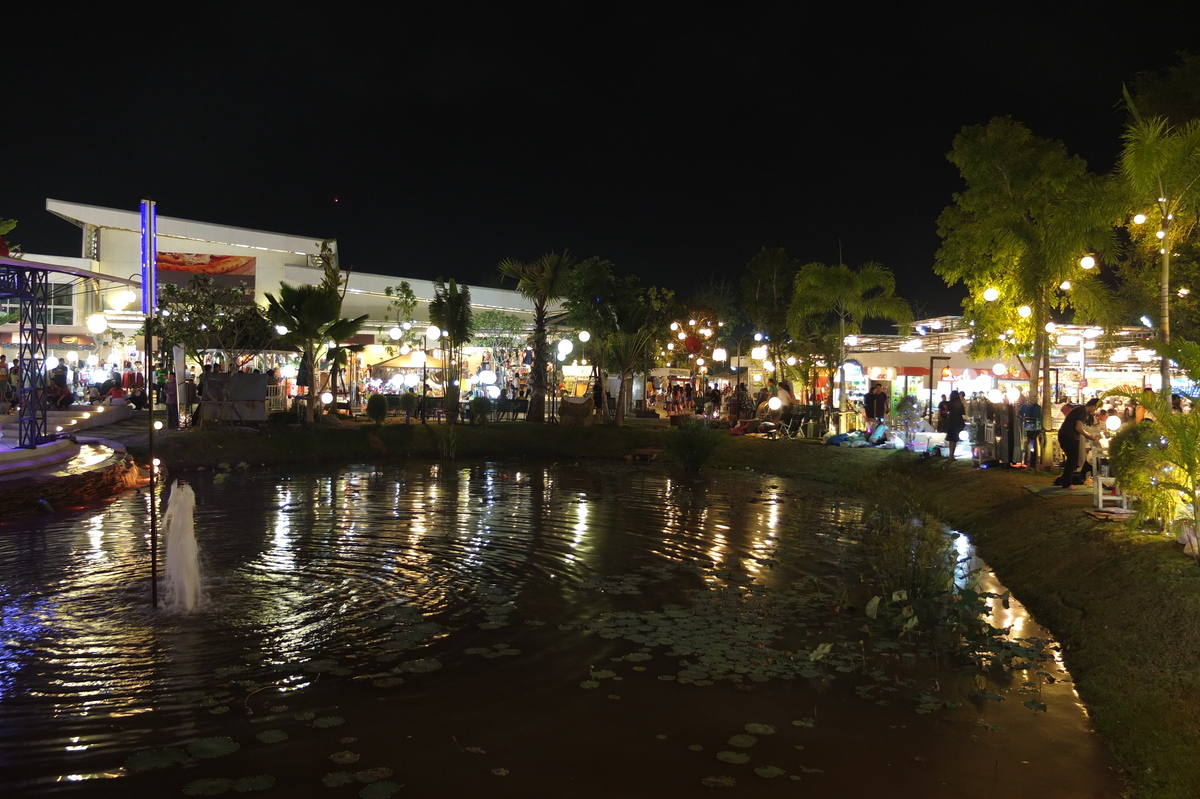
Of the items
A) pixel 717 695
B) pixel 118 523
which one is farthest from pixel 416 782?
pixel 118 523

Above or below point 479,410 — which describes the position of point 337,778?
below

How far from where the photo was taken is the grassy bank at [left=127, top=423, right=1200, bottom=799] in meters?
5.84

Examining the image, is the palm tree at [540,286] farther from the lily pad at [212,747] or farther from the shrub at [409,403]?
the lily pad at [212,747]

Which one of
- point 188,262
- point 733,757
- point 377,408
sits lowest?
point 733,757

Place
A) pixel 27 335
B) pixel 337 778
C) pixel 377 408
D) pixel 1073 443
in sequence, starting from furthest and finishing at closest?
pixel 377 408 → pixel 27 335 → pixel 1073 443 → pixel 337 778

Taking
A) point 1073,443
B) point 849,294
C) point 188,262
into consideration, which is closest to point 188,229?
point 188,262

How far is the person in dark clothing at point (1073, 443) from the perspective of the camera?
1405 centimetres

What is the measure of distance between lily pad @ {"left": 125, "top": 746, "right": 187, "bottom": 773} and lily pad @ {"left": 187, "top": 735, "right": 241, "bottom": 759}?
0.07 m

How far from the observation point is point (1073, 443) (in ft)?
46.6

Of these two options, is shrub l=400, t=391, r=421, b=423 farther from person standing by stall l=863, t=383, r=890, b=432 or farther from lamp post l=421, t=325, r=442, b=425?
person standing by stall l=863, t=383, r=890, b=432

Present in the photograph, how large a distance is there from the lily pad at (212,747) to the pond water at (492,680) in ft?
0.08

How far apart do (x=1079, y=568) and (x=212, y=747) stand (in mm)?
8529

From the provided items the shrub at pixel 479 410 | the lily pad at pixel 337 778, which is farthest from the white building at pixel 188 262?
the lily pad at pixel 337 778

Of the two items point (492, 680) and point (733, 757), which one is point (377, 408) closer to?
point (492, 680)
